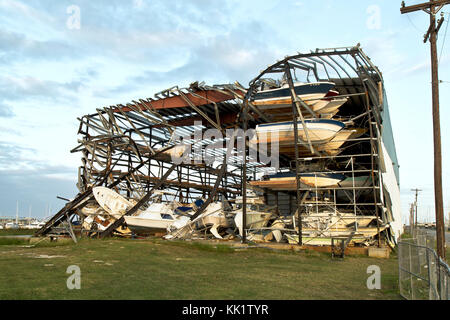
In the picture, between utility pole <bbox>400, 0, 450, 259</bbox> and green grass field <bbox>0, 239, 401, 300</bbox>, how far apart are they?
2317 millimetres

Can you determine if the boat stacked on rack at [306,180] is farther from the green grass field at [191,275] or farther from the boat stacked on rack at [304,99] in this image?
the green grass field at [191,275]

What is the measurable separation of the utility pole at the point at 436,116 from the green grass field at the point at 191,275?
2317 millimetres

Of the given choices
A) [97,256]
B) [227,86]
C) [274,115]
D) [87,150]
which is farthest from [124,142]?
[97,256]

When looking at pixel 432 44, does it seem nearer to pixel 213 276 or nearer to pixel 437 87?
pixel 437 87

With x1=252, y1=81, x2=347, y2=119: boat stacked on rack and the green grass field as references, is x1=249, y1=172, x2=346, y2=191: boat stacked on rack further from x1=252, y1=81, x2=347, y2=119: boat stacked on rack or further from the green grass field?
the green grass field

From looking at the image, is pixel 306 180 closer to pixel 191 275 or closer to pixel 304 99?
pixel 304 99

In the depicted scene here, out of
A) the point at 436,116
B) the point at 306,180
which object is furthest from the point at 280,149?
the point at 436,116

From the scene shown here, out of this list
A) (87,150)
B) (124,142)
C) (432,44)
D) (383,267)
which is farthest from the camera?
(87,150)

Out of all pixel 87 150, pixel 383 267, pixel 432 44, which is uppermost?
pixel 432 44

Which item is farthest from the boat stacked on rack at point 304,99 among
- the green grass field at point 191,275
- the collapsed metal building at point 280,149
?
the green grass field at point 191,275

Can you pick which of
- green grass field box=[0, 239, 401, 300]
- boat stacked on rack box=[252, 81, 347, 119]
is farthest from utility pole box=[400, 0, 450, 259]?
boat stacked on rack box=[252, 81, 347, 119]

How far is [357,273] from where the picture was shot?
13.0 m

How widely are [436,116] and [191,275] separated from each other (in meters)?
11.5

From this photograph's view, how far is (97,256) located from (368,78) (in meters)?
17.5
